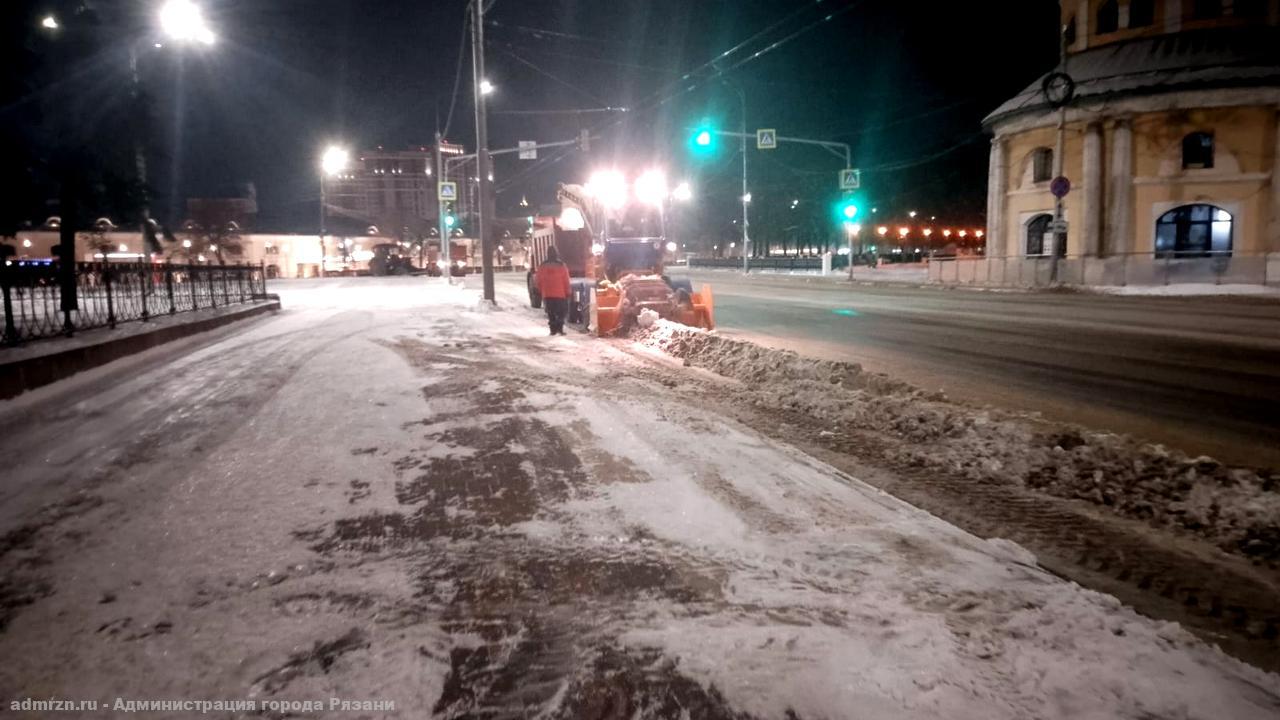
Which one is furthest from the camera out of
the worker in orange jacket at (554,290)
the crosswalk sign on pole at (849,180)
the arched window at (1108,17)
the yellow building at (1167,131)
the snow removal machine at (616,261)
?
the crosswalk sign on pole at (849,180)

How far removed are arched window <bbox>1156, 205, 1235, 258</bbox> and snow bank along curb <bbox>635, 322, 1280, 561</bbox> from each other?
31192 mm

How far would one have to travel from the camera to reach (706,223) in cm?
9231

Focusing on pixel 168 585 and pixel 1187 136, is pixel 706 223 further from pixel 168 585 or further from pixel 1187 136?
pixel 168 585

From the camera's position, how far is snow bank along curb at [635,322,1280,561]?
16.3 ft

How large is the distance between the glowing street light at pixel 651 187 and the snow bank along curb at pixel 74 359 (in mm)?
10120

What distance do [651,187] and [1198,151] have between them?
91.8ft

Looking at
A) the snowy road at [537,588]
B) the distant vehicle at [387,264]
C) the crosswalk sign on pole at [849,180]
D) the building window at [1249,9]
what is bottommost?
the snowy road at [537,588]

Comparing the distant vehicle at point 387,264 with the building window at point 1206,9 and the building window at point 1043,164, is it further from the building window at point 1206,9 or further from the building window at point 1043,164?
the building window at point 1206,9

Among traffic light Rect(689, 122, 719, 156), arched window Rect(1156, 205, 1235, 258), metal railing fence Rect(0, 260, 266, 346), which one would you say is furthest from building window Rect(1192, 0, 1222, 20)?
metal railing fence Rect(0, 260, 266, 346)

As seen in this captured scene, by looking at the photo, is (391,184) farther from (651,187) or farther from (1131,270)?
(651,187)

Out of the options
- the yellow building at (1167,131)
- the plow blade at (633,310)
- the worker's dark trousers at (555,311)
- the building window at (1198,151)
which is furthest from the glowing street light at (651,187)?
the building window at (1198,151)

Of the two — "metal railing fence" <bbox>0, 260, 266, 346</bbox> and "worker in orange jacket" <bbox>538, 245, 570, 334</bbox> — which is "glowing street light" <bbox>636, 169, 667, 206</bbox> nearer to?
"worker in orange jacket" <bbox>538, 245, 570, 334</bbox>

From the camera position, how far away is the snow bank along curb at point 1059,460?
16.3ft

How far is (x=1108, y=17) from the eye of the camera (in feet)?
119
